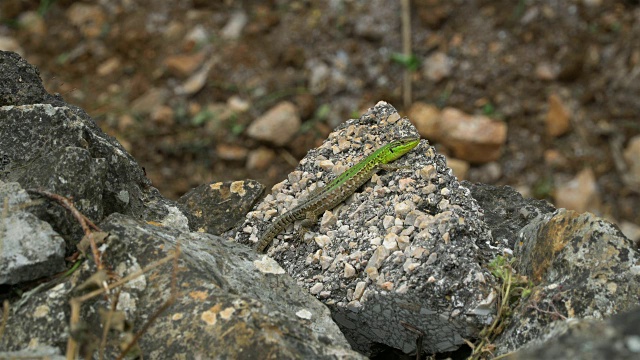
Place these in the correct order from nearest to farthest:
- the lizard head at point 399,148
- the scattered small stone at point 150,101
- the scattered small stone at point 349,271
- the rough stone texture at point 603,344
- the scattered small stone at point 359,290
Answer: the rough stone texture at point 603,344, the scattered small stone at point 359,290, the scattered small stone at point 349,271, the lizard head at point 399,148, the scattered small stone at point 150,101

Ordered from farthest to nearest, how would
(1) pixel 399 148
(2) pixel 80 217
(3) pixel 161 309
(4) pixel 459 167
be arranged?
(4) pixel 459 167 < (1) pixel 399 148 < (2) pixel 80 217 < (3) pixel 161 309

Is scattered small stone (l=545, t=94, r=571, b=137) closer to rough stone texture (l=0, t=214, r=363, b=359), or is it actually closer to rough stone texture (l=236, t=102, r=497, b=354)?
rough stone texture (l=236, t=102, r=497, b=354)

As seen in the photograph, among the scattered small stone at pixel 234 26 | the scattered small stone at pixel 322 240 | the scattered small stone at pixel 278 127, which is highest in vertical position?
the scattered small stone at pixel 234 26

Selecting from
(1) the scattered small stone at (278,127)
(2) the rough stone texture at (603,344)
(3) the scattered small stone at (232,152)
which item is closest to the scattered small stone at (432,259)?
(2) the rough stone texture at (603,344)

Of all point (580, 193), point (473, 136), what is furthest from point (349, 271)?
point (580, 193)

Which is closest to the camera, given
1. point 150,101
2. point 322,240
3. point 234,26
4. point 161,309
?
point 161,309

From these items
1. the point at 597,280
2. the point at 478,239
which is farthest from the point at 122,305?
the point at 597,280

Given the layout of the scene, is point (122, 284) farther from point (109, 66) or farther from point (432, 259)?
point (109, 66)

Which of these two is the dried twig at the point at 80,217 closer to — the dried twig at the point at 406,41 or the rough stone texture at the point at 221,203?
the rough stone texture at the point at 221,203
